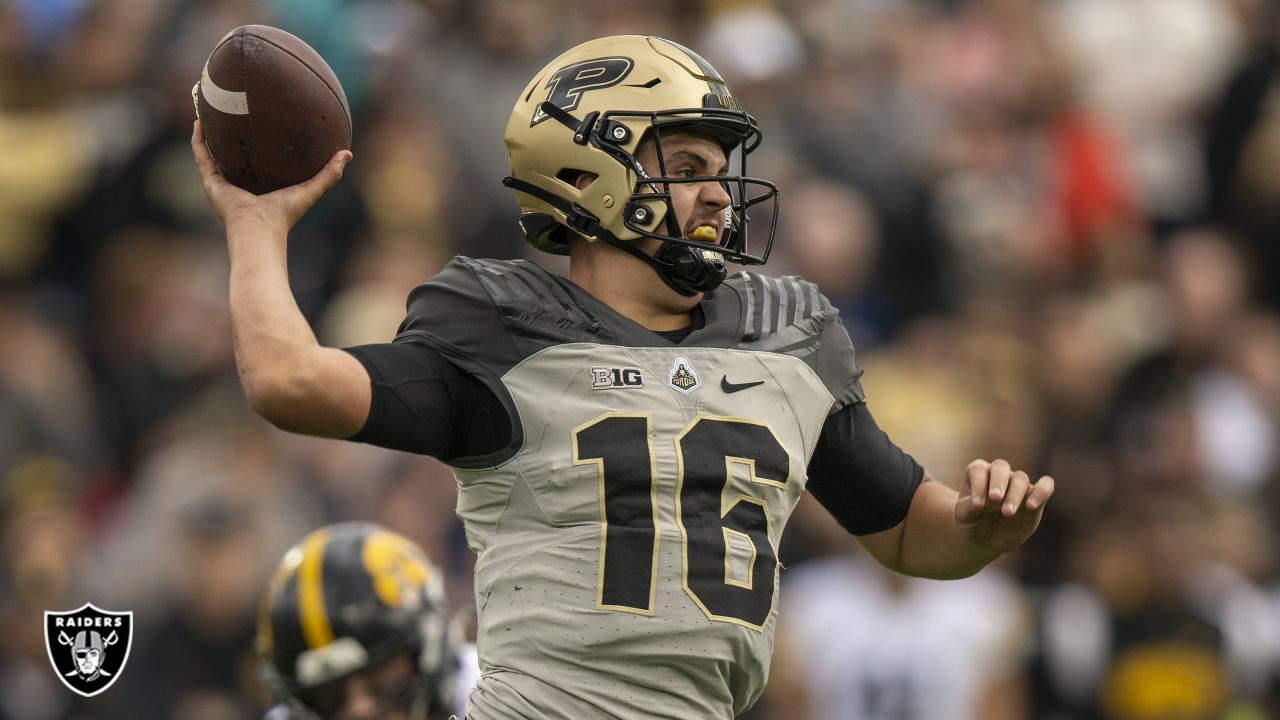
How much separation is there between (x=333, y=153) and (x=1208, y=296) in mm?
6808

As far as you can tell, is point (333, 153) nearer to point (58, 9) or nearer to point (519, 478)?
point (519, 478)

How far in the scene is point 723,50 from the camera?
10797 millimetres

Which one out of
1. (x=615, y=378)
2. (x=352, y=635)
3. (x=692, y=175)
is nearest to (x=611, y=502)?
(x=615, y=378)

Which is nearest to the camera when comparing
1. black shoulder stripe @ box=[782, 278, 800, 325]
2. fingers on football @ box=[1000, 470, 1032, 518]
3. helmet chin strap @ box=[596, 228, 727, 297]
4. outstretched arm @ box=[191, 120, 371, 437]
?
outstretched arm @ box=[191, 120, 371, 437]

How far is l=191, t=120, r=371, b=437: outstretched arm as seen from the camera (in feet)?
12.0

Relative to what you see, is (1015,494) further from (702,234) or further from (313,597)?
(313,597)

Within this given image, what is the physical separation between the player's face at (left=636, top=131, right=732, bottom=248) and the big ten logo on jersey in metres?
0.37

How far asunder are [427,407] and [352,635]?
171 cm

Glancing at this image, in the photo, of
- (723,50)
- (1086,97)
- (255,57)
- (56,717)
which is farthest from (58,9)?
(255,57)

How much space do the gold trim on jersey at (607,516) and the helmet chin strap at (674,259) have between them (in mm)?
383

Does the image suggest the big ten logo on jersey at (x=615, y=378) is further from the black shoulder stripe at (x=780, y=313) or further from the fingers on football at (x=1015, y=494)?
the fingers on football at (x=1015, y=494)

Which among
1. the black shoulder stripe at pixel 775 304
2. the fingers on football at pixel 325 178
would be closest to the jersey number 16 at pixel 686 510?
the black shoulder stripe at pixel 775 304

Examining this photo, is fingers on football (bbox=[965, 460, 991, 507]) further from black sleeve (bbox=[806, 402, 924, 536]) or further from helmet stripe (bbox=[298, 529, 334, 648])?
helmet stripe (bbox=[298, 529, 334, 648])

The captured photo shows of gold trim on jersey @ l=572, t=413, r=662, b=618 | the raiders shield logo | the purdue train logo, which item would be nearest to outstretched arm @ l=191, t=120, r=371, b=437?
gold trim on jersey @ l=572, t=413, r=662, b=618
